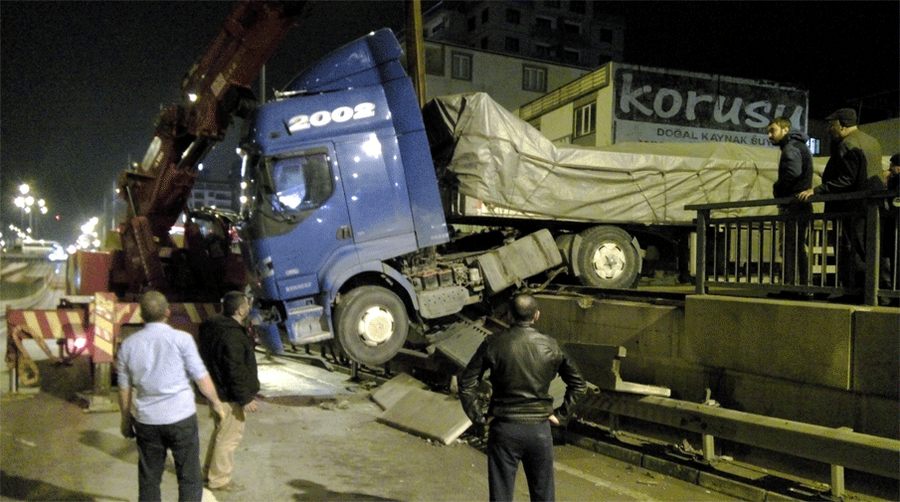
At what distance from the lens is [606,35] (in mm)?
67812

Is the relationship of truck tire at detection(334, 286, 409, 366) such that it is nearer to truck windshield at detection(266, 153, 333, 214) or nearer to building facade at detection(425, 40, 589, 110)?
truck windshield at detection(266, 153, 333, 214)

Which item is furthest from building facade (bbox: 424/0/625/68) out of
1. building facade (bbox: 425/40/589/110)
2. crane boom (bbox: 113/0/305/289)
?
crane boom (bbox: 113/0/305/289)

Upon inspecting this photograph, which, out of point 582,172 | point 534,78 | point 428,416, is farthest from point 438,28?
point 428,416

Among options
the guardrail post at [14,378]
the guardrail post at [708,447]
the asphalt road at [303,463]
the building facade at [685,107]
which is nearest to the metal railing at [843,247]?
the guardrail post at [708,447]

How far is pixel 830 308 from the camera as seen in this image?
5.48 metres

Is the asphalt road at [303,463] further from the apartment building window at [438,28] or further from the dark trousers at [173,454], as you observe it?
the apartment building window at [438,28]

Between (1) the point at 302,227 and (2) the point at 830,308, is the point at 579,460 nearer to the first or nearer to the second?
(2) the point at 830,308

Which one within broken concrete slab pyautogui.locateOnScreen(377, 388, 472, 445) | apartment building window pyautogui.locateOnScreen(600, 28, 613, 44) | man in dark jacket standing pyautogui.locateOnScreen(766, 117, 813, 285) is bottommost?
broken concrete slab pyautogui.locateOnScreen(377, 388, 472, 445)

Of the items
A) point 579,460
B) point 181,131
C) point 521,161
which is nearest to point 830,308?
point 579,460

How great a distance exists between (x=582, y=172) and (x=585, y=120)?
61.8 feet

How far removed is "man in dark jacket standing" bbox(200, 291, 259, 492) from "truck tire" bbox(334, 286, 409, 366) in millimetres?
2518

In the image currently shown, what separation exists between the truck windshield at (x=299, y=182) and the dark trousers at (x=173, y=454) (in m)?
4.05

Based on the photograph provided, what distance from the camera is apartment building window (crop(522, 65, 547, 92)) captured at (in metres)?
44.7

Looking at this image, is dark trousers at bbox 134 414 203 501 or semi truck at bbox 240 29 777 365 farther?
semi truck at bbox 240 29 777 365
